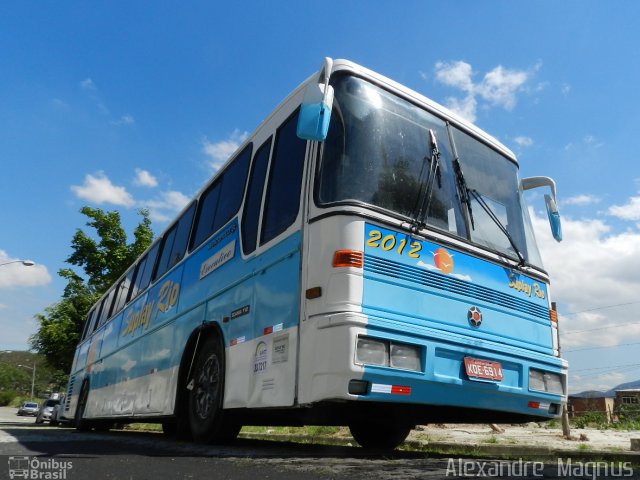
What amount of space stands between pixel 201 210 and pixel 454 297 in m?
4.21

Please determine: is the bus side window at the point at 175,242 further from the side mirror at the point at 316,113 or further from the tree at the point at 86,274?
the tree at the point at 86,274

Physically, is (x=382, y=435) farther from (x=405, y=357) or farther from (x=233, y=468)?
(x=233, y=468)

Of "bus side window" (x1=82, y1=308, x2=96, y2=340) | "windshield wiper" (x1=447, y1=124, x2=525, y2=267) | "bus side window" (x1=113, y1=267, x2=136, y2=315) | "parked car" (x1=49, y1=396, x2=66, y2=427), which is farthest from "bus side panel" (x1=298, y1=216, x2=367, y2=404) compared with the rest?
"parked car" (x1=49, y1=396, x2=66, y2=427)

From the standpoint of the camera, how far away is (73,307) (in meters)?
30.7

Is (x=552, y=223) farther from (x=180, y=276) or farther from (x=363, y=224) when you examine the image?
(x=180, y=276)

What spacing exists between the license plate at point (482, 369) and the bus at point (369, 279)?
0.05ft

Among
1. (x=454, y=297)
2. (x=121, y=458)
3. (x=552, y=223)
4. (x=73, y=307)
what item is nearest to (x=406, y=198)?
(x=454, y=297)

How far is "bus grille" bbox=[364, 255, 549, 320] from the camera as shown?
4.57 meters

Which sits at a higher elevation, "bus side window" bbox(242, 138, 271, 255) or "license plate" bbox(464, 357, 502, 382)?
"bus side window" bbox(242, 138, 271, 255)

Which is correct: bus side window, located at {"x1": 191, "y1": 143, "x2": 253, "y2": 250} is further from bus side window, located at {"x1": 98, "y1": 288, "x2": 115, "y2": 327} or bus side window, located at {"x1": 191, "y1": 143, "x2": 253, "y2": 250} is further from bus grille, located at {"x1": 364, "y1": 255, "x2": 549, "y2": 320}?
bus side window, located at {"x1": 98, "y1": 288, "x2": 115, "y2": 327}

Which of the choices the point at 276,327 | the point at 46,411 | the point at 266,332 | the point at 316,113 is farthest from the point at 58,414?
the point at 316,113

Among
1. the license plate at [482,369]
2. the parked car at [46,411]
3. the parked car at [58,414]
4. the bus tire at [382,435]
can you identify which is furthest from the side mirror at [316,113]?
the parked car at [46,411]

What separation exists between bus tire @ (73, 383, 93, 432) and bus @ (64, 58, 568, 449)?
8415mm

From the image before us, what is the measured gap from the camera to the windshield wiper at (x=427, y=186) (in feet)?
16.1
